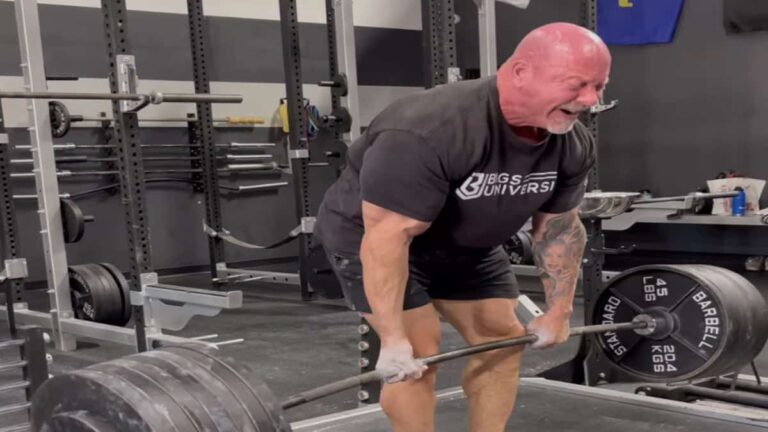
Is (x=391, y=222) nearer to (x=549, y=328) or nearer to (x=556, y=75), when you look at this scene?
(x=556, y=75)

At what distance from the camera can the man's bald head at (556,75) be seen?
1539mm

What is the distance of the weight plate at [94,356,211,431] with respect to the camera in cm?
132

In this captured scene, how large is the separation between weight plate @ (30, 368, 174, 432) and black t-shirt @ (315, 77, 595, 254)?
0.60m

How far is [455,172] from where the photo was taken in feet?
5.47

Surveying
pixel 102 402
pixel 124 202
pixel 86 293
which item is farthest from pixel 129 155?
pixel 102 402

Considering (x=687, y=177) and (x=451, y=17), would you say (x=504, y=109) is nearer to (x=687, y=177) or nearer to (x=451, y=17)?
(x=451, y=17)

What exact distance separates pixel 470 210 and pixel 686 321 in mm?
1294

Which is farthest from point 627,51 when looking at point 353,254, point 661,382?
point 353,254

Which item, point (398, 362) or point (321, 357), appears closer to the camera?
point (398, 362)

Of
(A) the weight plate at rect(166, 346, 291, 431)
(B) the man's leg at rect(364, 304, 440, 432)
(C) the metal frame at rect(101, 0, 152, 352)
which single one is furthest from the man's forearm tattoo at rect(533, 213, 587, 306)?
(C) the metal frame at rect(101, 0, 152, 352)

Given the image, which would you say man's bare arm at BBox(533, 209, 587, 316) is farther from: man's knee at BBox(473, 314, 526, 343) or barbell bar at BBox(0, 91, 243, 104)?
barbell bar at BBox(0, 91, 243, 104)

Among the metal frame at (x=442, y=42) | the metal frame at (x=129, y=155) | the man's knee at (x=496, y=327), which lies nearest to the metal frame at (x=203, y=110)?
the metal frame at (x=129, y=155)

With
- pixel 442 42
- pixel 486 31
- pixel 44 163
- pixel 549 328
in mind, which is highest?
pixel 486 31

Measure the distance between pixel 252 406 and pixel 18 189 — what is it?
493cm
